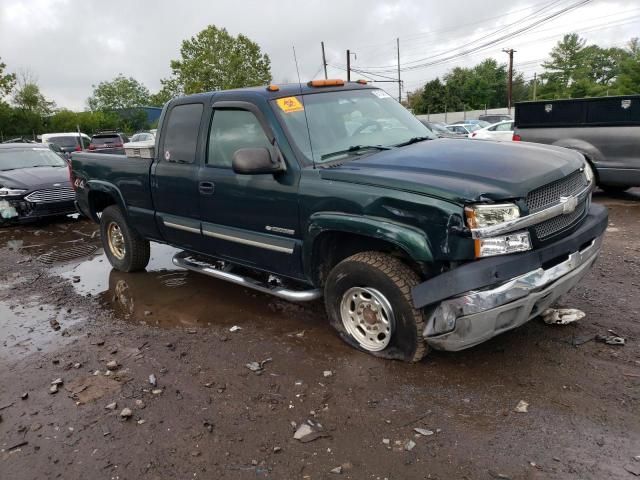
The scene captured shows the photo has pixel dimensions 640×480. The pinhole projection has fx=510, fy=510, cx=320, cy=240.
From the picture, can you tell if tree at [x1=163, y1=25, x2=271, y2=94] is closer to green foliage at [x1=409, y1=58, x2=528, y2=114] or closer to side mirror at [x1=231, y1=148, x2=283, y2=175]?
green foliage at [x1=409, y1=58, x2=528, y2=114]

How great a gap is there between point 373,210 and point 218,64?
146 feet

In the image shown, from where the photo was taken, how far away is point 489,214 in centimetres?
301

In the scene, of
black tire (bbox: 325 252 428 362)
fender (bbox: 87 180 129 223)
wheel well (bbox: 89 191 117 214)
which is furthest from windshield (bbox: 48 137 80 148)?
black tire (bbox: 325 252 428 362)

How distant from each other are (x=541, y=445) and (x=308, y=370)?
160 centimetres

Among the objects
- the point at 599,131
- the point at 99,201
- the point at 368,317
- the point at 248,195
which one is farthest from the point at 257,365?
the point at 599,131

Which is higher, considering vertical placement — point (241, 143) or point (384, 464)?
point (241, 143)

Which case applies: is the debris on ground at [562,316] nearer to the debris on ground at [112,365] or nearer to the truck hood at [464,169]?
the truck hood at [464,169]

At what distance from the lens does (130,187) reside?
5.55 metres

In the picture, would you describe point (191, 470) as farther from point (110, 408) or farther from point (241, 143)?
point (241, 143)

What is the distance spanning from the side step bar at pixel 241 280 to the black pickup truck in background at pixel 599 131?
260 inches

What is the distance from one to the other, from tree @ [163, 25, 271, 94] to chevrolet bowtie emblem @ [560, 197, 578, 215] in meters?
41.9

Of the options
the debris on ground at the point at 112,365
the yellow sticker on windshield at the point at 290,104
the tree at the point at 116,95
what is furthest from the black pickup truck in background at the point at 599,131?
the tree at the point at 116,95

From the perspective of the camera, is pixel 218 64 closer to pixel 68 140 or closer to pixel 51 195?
pixel 68 140

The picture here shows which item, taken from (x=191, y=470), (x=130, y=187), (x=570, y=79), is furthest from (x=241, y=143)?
(x=570, y=79)
